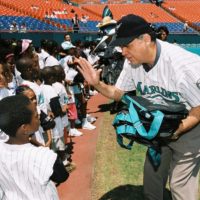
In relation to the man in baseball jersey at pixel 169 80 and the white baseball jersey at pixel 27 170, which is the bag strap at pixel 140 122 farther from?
the white baseball jersey at pixel 27 170

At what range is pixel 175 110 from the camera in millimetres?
2939

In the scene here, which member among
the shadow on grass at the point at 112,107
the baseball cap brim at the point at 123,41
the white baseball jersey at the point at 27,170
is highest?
the baseball cap brim at the point at 123,41

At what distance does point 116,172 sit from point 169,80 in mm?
2647

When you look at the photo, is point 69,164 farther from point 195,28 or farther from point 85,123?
point 195,28

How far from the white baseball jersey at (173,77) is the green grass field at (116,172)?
6.07 ft

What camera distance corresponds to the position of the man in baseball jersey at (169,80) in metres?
2.92

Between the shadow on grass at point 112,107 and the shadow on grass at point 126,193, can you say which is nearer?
the shadow on grass at point 126,193

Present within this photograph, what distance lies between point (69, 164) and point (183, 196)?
263cm

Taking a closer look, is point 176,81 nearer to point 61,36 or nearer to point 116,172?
point 116,172

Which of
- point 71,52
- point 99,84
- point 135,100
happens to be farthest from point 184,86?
point 71,52

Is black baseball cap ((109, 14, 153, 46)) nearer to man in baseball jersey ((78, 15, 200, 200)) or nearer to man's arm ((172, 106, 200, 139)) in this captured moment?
man in baseball jersey ((78, 15, 200, 200))

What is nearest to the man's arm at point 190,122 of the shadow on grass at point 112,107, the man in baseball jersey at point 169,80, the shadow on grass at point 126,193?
the man in baseball jersey at point 169,80

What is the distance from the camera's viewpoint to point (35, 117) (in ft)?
8.54

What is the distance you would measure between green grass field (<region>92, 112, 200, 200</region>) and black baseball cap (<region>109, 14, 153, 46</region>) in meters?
2.37
